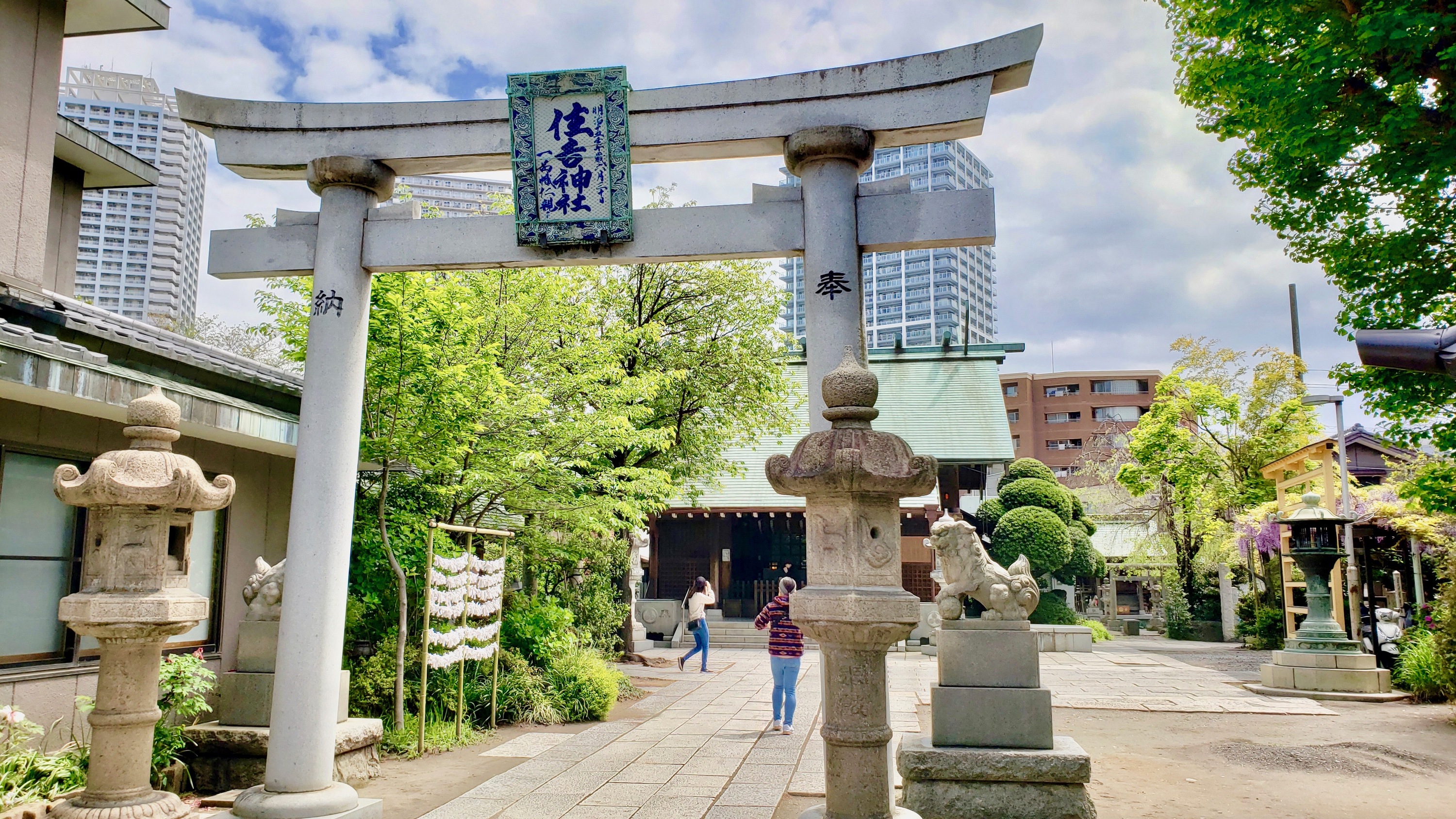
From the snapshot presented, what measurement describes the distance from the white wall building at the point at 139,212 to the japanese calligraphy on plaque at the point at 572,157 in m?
35.1

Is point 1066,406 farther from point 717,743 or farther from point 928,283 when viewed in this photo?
point 928,283

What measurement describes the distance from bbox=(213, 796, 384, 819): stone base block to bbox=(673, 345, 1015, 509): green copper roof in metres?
15.9

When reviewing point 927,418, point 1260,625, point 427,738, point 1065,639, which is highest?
point 927,418

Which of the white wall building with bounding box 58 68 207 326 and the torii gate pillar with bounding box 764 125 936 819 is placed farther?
the white wall building with bounding box 58 68 207 326

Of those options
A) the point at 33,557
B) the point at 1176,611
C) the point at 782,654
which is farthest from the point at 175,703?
the point at 1176,611

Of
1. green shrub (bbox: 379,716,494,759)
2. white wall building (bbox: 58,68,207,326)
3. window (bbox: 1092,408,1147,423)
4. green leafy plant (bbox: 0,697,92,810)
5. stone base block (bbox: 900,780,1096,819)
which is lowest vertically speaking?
green shrub (bbox: 379,716,494,759)

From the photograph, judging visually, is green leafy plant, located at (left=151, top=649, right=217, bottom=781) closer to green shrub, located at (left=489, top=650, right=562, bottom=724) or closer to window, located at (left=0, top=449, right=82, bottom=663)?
window, located at (left=0, top=449, right=82, bottom=663)

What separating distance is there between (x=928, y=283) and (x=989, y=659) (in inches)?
4969

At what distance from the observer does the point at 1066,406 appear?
60.4m

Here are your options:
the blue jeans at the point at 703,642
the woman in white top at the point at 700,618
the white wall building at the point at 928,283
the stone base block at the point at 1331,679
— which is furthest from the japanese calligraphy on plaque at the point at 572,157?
the white wall building at the point at 928,283

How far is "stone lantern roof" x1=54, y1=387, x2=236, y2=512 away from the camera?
530cm

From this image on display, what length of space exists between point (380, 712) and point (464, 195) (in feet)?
208

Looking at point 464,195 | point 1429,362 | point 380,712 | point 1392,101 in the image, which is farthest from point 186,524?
point 464,195

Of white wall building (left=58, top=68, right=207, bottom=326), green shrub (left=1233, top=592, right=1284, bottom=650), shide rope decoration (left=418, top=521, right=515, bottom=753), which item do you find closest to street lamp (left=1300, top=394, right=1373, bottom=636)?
green shrub (left=1233, top=592, right=1284, bottom=650)
